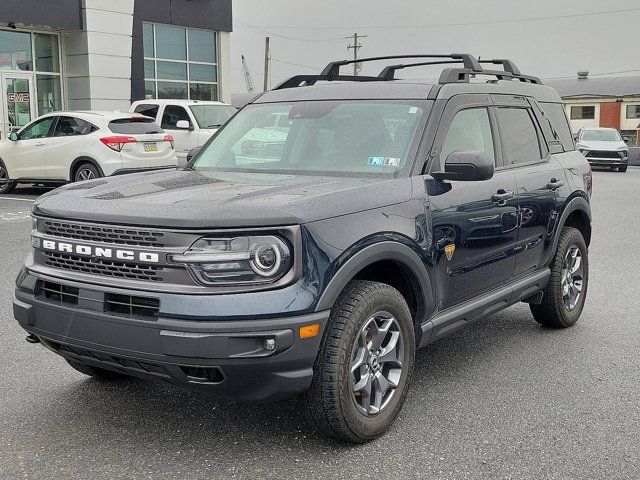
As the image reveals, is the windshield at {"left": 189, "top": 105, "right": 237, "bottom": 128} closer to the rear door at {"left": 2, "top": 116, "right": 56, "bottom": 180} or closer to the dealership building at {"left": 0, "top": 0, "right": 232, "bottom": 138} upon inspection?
the rear door at {"left": 2, "top": 116, "right": 56, "bottom": 180}

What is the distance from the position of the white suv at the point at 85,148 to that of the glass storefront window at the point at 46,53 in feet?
26.2

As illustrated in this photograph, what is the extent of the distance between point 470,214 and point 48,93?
21.4m

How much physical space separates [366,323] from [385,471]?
0.68 m

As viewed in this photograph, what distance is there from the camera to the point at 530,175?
5.27m

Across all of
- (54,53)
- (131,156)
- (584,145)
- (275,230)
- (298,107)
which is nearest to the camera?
(275,230)

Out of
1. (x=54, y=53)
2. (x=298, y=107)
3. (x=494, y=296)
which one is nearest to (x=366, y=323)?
(x=494, y=296)

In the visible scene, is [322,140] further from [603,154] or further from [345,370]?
[603,154]

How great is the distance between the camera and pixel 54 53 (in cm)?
2366

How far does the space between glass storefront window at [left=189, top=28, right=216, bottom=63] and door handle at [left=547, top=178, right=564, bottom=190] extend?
2301 cm

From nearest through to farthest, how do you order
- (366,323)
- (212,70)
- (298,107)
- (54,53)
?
(366,323)
(298,107)
(54,53)
(212,70)

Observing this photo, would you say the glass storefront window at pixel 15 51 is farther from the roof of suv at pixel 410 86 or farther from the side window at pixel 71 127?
the roof of suv at pixel 410 86

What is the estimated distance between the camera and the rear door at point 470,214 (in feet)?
14.2

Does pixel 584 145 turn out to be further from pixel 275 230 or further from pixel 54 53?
pixel 275 230

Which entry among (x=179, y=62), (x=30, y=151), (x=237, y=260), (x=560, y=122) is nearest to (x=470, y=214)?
(x=237, y=260)
